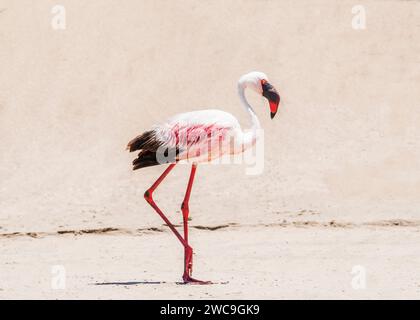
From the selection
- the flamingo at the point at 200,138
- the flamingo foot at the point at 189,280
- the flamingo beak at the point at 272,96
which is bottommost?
the flamingo foot at the point at 189,280

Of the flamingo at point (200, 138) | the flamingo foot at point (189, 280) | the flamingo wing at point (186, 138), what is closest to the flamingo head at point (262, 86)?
the flamingo at point (200, 138)

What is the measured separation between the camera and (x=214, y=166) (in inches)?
805

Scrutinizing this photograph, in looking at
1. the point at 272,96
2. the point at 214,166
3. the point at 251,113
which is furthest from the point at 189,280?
the point at 214,166

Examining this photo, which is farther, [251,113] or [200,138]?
[251,113]

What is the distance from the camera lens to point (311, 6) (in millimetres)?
26656

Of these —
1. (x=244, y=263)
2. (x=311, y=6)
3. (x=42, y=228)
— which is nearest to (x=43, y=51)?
(x=311, y=6)

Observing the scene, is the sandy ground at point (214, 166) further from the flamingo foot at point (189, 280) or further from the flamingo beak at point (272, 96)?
the flamingo beak at point (272, 96)

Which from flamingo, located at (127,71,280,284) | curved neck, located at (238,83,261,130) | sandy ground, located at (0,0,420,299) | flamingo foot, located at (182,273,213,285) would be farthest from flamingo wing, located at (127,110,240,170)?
sandy ground, located at (0,0,420,299)

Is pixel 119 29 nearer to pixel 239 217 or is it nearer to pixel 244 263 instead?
pixel 239 217

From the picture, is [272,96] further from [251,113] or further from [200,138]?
[200,138]

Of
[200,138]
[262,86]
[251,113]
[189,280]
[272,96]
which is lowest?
[189,280]

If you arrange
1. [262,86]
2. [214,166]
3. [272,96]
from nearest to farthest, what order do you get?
[272,96], [262,86], [214,166]

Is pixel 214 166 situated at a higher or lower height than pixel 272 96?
lower

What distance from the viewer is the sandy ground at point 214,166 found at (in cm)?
1238
